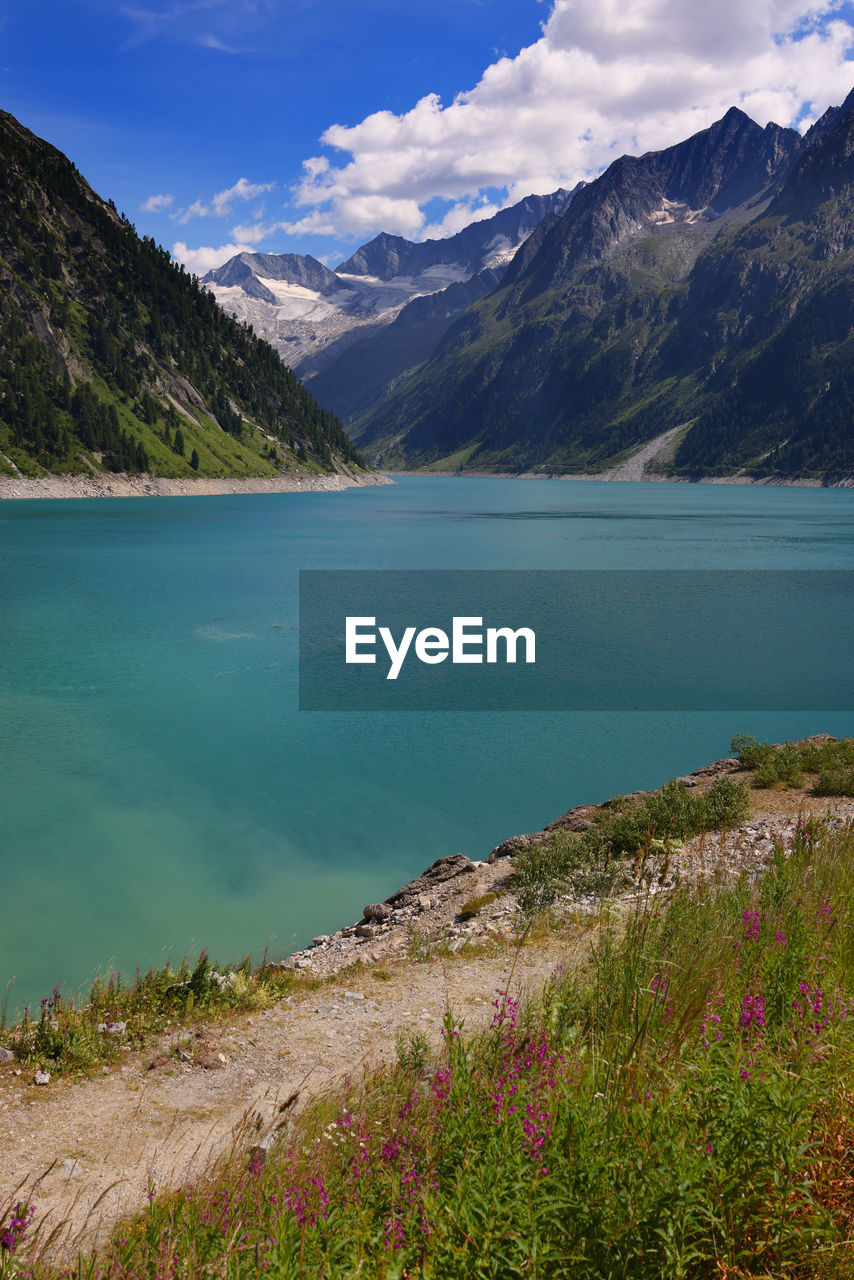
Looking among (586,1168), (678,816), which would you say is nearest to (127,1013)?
(586,1168)

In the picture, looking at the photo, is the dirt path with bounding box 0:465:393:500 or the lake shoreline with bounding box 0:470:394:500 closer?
the dirt path with bounding box 0:465:393:500

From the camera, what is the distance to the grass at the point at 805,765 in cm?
1905

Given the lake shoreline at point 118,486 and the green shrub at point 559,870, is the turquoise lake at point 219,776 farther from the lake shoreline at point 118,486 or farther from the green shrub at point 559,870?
the lake shoreline at point 118,486

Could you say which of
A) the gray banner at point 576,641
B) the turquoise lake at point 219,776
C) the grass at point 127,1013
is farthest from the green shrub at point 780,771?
the grass at point 127,1013

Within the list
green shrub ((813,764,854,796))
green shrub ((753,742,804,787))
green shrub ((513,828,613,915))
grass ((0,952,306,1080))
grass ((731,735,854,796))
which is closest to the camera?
grass ((0,952,306,1080))

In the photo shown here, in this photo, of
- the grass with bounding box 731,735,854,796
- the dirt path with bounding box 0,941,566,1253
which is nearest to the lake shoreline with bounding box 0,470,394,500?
the grass with bounding box 731,735,854,796

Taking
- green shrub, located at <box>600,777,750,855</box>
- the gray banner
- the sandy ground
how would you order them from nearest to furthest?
the sandy ground < green shrub, located at <box>600,777,750,855</box> < the gray banner

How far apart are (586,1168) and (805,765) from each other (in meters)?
19.2

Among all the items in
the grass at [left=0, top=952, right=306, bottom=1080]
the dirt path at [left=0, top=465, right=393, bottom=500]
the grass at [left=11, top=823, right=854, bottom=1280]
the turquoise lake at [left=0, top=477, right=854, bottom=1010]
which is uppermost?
the dirt path at [left=0, top=465, right=393, bottom=500]

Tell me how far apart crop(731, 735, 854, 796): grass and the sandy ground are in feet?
17.3

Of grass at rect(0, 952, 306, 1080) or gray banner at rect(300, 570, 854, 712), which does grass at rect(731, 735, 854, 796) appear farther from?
grass at rect(0, 952, 306, 1080)

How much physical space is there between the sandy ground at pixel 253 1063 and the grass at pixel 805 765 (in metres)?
5.28

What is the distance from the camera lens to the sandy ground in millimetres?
6746

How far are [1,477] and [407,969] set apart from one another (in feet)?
509
